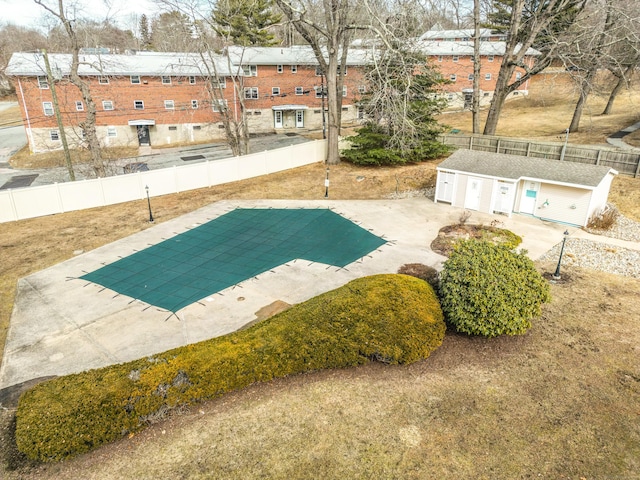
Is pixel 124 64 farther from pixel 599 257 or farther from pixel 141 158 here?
pixel 599 257

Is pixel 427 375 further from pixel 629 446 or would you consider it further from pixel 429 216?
pixel 429 216

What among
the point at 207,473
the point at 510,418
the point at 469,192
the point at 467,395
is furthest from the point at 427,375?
the point at 469,192

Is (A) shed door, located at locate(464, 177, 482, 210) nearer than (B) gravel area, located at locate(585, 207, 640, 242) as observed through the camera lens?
No

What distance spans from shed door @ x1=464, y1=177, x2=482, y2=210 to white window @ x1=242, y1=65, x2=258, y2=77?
97.9ft

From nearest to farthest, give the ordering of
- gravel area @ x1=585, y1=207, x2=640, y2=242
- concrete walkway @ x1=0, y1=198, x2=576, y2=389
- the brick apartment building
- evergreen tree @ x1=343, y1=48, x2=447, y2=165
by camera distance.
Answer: concrete walkway @ x1=0, y1=198, x2=576, y2=389 → gravel area @ x1=585, y1=207, x2=640, y2=242 → evergreen tree @ x1=343, y1=48, x2=447, y2=165 → the brick apartment building

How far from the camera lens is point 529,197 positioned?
19.0 meters

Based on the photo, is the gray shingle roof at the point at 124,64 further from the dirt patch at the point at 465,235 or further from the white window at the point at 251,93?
the dirt patch at the point at 465,235

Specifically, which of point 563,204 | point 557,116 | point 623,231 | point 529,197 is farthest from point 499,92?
point 557,116

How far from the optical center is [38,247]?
1656 centimetres

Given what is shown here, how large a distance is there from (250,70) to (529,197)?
32.4 meters

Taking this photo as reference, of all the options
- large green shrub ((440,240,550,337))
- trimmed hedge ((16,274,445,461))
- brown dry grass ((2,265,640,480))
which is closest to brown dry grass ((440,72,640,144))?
large green shrub ((440,240,550,337))

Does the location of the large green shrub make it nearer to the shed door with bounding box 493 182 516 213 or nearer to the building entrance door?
the shed door with bounding box 493 182 516 213

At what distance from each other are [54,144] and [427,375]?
132ft

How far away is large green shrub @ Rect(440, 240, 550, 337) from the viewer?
9719 mm
